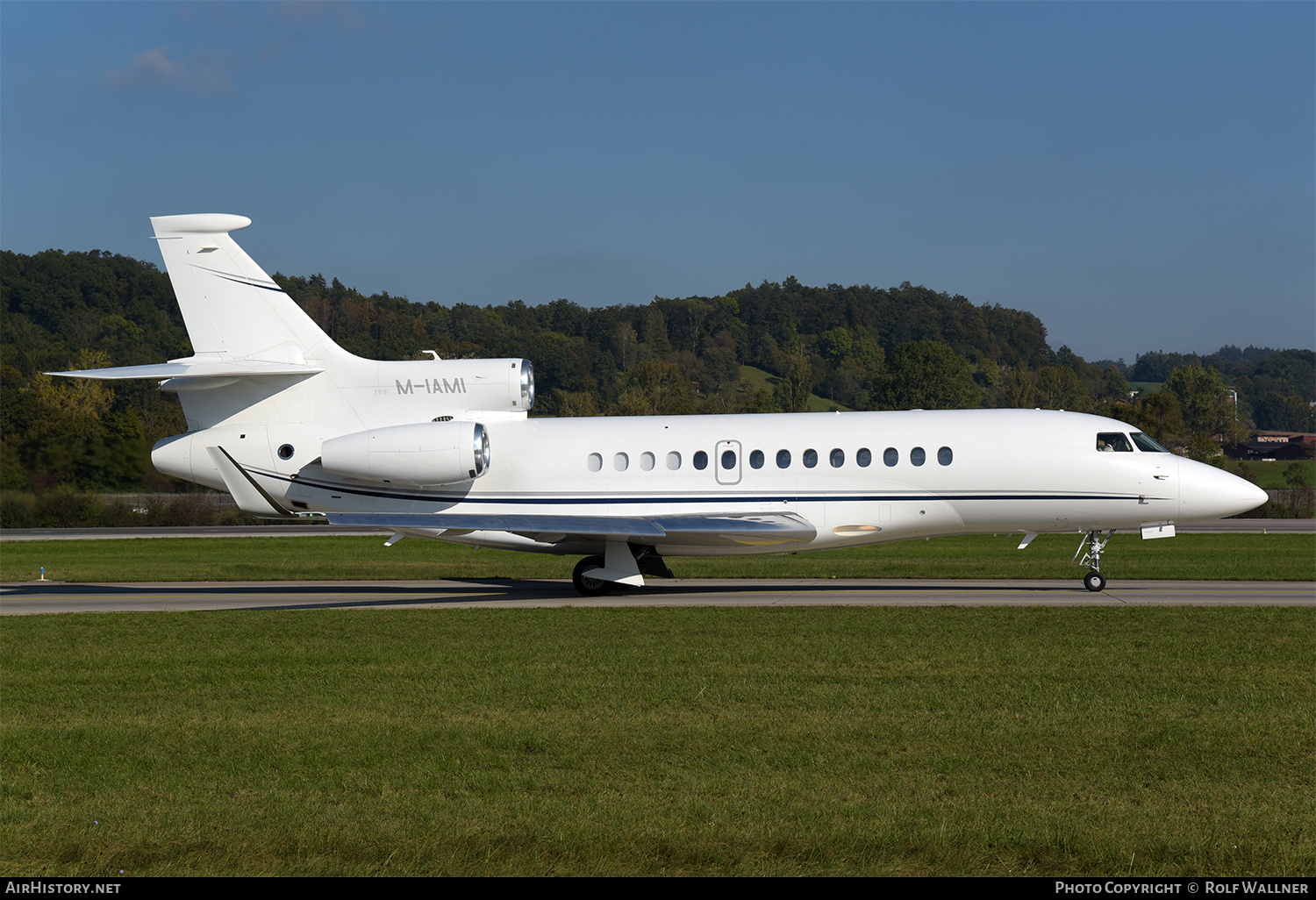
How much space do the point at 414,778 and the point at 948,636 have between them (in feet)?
29.0

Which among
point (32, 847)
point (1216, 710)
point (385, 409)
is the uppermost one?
point (385, 409)

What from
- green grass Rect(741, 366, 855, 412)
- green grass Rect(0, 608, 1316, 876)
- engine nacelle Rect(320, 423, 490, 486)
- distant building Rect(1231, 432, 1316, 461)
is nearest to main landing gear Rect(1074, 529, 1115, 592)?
green grass Rect(0, 608, 1316, 876)

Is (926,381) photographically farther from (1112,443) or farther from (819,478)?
(819,478)

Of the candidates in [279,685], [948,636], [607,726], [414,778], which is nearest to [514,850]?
[414,778]

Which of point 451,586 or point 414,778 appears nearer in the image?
point 414,778

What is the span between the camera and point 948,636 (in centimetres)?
1544

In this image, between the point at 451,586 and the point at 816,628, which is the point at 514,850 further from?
the point at 451,586

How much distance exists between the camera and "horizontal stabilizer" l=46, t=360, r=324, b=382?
2094 centimetres

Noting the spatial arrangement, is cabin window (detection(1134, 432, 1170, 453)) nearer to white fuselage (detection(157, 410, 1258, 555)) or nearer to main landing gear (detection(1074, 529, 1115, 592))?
white fuselage (detection(157, 410, 1258, 555))

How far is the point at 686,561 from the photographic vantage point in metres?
33.3

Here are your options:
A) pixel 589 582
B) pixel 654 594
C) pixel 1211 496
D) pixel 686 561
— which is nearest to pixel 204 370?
pixel 589 582

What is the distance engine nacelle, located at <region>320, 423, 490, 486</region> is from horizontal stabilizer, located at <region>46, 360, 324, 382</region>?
1.87 metres

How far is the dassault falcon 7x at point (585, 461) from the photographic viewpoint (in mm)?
21641

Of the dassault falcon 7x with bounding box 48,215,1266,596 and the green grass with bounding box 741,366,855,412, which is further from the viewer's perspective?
the green grass with bounding box 741,366,855,412
